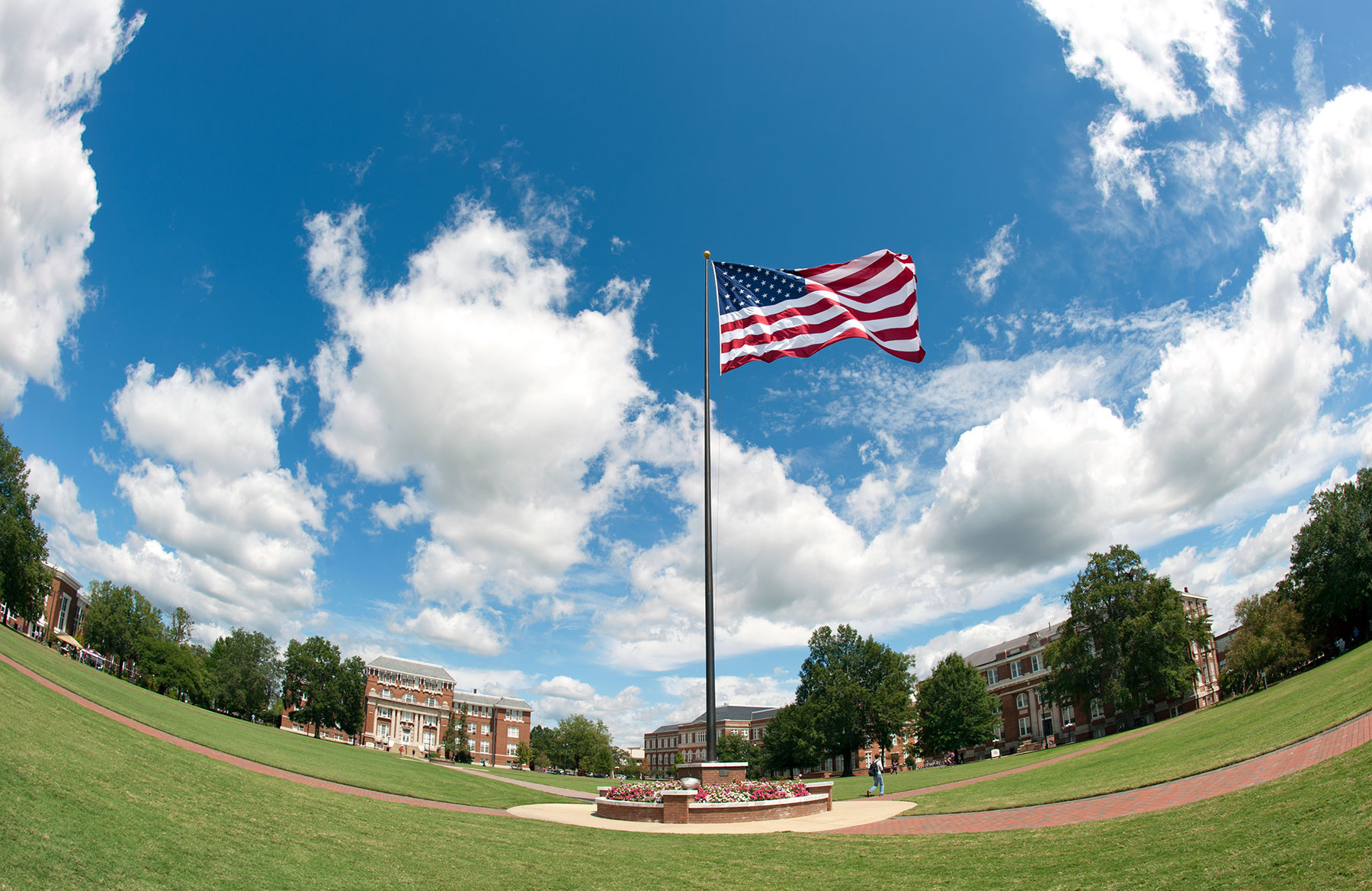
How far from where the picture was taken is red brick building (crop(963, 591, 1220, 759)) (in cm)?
6200

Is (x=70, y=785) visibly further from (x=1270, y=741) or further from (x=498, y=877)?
(x=1270, y=741)

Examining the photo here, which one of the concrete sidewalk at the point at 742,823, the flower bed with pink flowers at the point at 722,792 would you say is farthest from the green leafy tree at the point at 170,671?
the flower bed with pink flowers at the point at 722,792

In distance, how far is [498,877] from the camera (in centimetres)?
824

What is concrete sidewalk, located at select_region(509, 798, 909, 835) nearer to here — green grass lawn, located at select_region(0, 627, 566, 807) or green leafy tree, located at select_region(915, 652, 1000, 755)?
green grass lawn, located at select_region(0, 627, 566, 807)

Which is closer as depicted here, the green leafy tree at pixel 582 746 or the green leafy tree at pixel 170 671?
the green leafy tree at pixel 170 671

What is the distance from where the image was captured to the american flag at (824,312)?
16734 millimetres

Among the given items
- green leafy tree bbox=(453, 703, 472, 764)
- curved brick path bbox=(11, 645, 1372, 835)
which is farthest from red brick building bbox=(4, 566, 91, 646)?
curved brick path bbox=(11, 645, 1372, 835)

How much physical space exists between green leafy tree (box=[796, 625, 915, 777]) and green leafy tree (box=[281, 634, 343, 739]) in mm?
55812

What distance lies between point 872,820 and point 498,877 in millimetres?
10462

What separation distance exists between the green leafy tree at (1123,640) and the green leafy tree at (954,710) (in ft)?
35.6

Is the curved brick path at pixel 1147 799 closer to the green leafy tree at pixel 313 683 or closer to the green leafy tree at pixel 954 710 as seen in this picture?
the green leafy tree at pixel 954 710

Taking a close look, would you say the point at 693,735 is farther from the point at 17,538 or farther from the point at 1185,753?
the point at 1185,753

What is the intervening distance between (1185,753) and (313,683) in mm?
86875

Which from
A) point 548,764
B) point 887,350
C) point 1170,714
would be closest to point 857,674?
point 1170,714
